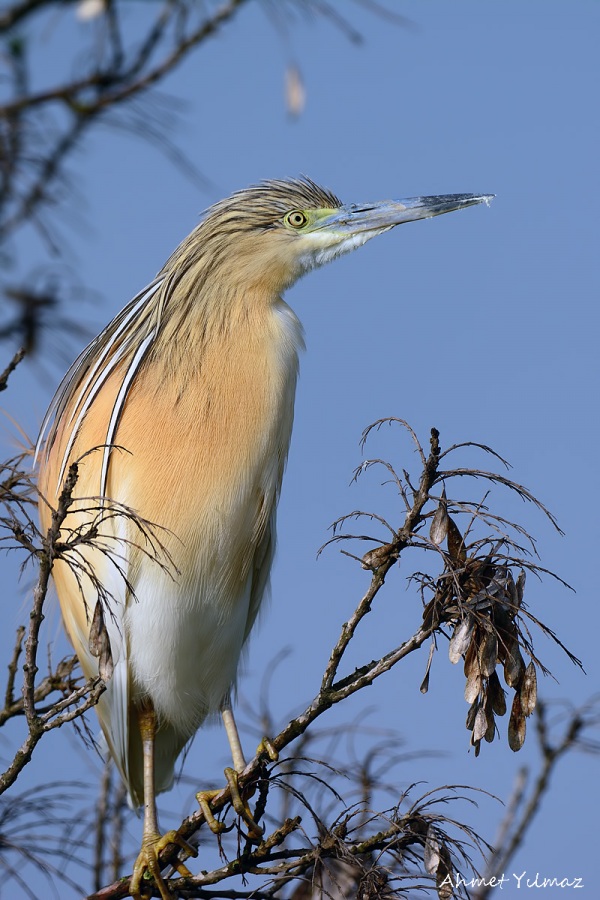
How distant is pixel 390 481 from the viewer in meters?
2.12

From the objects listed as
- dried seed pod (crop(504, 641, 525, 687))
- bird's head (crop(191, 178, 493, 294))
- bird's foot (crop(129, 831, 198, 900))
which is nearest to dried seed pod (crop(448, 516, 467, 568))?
dried seed pod (crop(504, 641, 525, 687))

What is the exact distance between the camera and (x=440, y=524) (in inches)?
79.4

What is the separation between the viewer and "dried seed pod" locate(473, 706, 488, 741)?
2.04 meters

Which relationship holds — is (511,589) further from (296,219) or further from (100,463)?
(296,219)

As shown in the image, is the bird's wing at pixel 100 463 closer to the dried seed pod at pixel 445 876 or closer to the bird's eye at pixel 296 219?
the bird's eye at pixel 296 219

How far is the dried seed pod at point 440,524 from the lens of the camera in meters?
2.01

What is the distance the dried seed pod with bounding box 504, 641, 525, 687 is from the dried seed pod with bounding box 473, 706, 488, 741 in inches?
3.0

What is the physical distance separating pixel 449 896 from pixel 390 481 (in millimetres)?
866

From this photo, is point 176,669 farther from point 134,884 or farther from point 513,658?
point 513,658

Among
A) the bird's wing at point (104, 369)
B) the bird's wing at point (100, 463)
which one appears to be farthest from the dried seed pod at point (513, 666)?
the bird's wing at point (104, 369)

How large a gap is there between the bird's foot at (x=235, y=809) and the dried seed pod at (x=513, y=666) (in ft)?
2.63

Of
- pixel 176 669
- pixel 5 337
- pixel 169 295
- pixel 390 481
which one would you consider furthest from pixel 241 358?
pixel 5 337

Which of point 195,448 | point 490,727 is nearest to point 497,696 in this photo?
point 490,727

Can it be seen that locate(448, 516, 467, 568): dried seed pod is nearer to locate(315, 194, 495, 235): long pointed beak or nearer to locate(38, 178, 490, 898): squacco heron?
locate(38, 178, 490, 898): squacco heron
